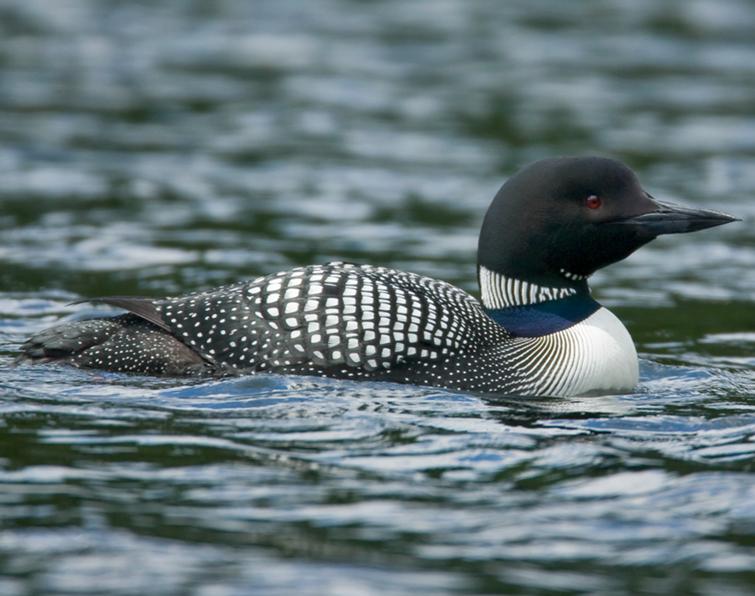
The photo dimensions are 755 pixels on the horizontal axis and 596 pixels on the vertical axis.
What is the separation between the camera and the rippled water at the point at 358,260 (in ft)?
13.8

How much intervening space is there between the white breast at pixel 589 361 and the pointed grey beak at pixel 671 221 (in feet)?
1.38

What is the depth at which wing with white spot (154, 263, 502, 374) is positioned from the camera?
225 inches

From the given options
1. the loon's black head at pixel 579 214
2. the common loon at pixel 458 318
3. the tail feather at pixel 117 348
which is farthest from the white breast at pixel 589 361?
the tail feather at pixel 117 348

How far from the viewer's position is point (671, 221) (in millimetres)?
5969

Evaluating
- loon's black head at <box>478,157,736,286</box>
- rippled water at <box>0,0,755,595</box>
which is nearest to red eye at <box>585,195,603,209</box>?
loon's black head at <box>478,157,736,286</box>

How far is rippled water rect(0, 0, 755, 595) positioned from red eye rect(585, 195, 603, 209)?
30.1 inches

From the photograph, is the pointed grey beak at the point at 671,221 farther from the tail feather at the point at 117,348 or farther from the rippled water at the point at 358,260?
the tail feather at the point at 117,348

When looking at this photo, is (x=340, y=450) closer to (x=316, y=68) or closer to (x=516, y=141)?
(x=516, y=141)

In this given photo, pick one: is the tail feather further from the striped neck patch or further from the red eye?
the red eye

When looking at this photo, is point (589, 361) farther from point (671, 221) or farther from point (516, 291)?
point (671, 221)

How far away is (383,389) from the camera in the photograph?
568 cm

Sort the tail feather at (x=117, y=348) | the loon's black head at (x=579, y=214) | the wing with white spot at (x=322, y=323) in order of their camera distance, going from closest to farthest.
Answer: the wing with white spot at (x=322, y=323), the tail feather at (x=117, y=348), the loon's black head at (x=579, y=214)

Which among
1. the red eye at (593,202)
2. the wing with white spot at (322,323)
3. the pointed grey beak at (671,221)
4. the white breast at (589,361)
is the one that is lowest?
the white breast at (589,361)

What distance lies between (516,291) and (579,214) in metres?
0.42
